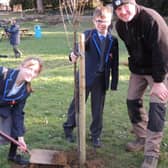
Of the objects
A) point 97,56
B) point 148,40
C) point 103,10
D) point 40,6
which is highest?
point 103,10

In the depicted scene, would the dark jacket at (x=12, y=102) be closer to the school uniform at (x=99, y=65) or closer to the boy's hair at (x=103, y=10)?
the school uniform at (x=99, y=65)

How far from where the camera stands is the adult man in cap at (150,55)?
407 cm

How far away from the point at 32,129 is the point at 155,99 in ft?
6.56

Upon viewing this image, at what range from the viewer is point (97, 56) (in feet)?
15.8

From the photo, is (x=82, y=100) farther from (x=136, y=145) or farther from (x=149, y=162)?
(x=136, y=145)

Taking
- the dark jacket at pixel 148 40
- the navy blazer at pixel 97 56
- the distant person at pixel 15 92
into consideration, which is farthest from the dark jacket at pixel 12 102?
the dark jacket at pixel 148 40

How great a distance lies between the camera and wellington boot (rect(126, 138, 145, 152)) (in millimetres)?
4903

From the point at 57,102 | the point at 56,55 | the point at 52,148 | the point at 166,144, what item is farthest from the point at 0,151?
the point at 56,55

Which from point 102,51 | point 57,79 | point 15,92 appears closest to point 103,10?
point 102,51

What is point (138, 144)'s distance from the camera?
16.3ft

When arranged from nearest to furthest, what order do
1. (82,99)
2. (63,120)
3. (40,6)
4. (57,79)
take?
(82,99) < (63,120) < (57,79) < (40,6)

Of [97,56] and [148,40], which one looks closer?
[148,40]

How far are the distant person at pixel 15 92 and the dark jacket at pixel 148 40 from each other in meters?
0.91

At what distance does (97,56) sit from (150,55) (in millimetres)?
683
